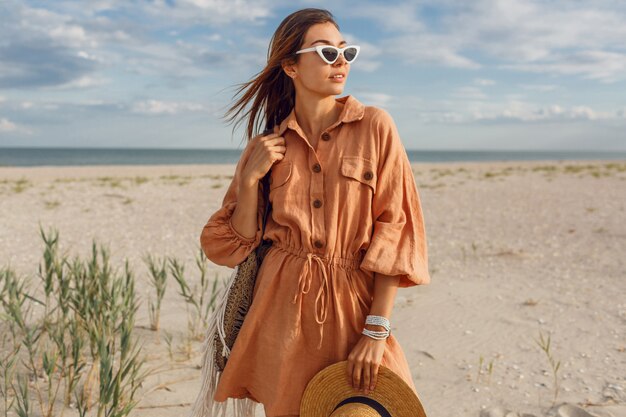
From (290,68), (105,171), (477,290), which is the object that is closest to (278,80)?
(290,68)

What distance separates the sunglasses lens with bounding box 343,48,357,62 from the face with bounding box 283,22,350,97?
17mm

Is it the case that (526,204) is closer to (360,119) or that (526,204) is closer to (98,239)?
(98,239)

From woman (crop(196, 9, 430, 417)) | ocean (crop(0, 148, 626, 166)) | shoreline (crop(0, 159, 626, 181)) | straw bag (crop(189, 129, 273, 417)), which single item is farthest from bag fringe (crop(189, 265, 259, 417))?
ocean (crop(0, 148, 626, 166))

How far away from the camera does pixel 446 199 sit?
12883mm

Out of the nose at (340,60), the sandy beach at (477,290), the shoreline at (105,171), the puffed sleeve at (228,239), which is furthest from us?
the shoreline at (105,171)

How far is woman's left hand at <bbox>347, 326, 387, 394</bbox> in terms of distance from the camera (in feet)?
6.16

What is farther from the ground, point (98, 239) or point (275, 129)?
point (275, 129)

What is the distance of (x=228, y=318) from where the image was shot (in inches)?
85.0

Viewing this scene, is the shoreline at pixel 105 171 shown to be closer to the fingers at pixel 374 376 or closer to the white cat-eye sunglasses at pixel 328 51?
the white cat-eye sunglasses at pixel 328 51

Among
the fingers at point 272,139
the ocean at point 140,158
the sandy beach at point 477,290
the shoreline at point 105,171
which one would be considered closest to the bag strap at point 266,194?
the fingers at point 272,139

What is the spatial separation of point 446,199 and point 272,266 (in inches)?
442

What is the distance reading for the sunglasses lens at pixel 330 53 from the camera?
1.96 meters

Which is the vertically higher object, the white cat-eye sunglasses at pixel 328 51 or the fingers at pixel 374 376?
the white cat-eye sunglasses at pixel 328 51

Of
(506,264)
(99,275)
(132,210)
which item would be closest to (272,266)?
(99,275)
